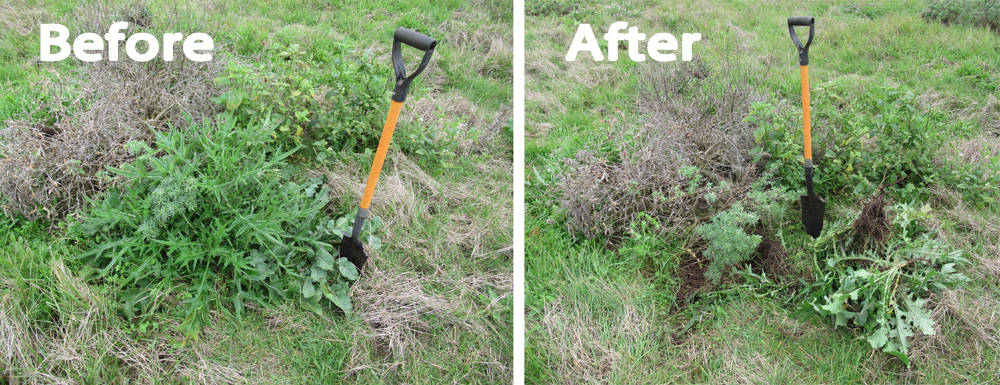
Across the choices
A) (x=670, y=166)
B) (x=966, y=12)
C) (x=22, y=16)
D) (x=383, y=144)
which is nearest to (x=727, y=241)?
(x=670, y=166)

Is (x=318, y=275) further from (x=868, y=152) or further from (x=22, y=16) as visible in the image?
(x=22, y=16)

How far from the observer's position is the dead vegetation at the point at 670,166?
10.4 feet

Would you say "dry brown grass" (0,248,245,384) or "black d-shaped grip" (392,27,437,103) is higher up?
"black d-shaped grip" (392,27,437,103)

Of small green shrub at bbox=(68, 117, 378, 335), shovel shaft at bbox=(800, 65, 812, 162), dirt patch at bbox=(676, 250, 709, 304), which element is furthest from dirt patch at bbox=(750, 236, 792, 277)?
small green shrub at bbox=(68, 117, 378, 335)

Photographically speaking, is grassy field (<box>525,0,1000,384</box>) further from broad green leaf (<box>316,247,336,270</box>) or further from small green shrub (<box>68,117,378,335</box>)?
small green shrub (<box>68,117,378,335</box>)

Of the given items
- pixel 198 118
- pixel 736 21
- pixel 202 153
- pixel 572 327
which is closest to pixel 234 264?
pixel 202 153

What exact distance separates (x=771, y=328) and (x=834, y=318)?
30cm

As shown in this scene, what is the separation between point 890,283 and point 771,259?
536 mm

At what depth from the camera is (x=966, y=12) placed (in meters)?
5.87

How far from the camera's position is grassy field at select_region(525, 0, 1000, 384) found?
249 centimetres

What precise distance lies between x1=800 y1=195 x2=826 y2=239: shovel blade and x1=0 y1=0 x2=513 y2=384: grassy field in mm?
1728

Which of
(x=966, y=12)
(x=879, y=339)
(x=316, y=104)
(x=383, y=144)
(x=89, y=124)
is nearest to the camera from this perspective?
(x=383, y=144)

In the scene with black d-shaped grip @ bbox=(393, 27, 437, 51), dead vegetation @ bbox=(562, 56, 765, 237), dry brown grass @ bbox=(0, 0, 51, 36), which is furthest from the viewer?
dry brown grass @ bbox=(0, 0, 51, 36)

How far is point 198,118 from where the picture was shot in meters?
3.41
